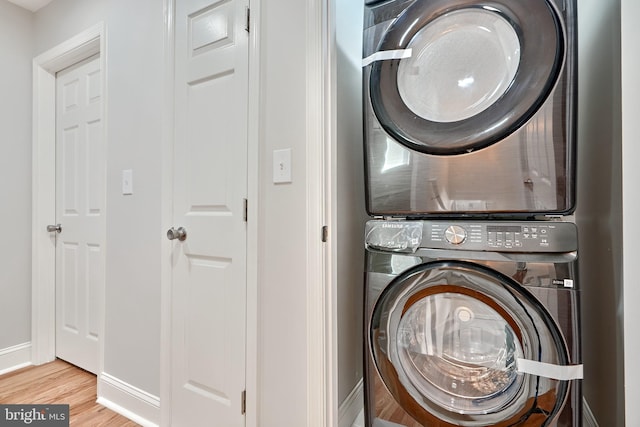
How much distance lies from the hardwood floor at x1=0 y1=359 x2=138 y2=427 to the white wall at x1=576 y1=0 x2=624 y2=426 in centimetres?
203

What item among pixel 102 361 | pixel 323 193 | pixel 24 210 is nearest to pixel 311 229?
pixel 323 193

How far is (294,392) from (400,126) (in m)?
1.03

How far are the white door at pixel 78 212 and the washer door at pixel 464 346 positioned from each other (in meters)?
1.93

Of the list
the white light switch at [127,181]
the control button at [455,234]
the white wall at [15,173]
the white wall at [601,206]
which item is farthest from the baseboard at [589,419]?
the white wall at [15,173]

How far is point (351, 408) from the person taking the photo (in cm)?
137

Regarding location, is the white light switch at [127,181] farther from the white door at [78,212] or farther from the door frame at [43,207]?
the door frame at [43,207]

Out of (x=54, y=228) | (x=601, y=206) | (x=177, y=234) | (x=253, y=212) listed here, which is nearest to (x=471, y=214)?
(x=601, y=206)

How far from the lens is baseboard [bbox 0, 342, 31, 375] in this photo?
2092 millimetres

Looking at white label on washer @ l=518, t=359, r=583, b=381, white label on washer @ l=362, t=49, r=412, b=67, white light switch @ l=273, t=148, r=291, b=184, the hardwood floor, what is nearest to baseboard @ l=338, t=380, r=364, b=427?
white label on washer @ l=518, t=359, r=583, b=381

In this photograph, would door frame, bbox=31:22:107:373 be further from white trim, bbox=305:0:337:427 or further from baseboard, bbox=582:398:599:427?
baseboard, bbox=582:398:599:427

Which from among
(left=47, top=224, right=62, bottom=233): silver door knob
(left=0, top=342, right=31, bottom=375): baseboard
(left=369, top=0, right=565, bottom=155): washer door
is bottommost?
(left=0, top=342, right=31, bottom=375): baseboard

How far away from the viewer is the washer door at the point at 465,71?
861 mm

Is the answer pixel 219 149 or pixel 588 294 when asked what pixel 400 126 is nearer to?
pixel 219 149

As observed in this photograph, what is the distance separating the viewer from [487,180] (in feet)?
3.02
